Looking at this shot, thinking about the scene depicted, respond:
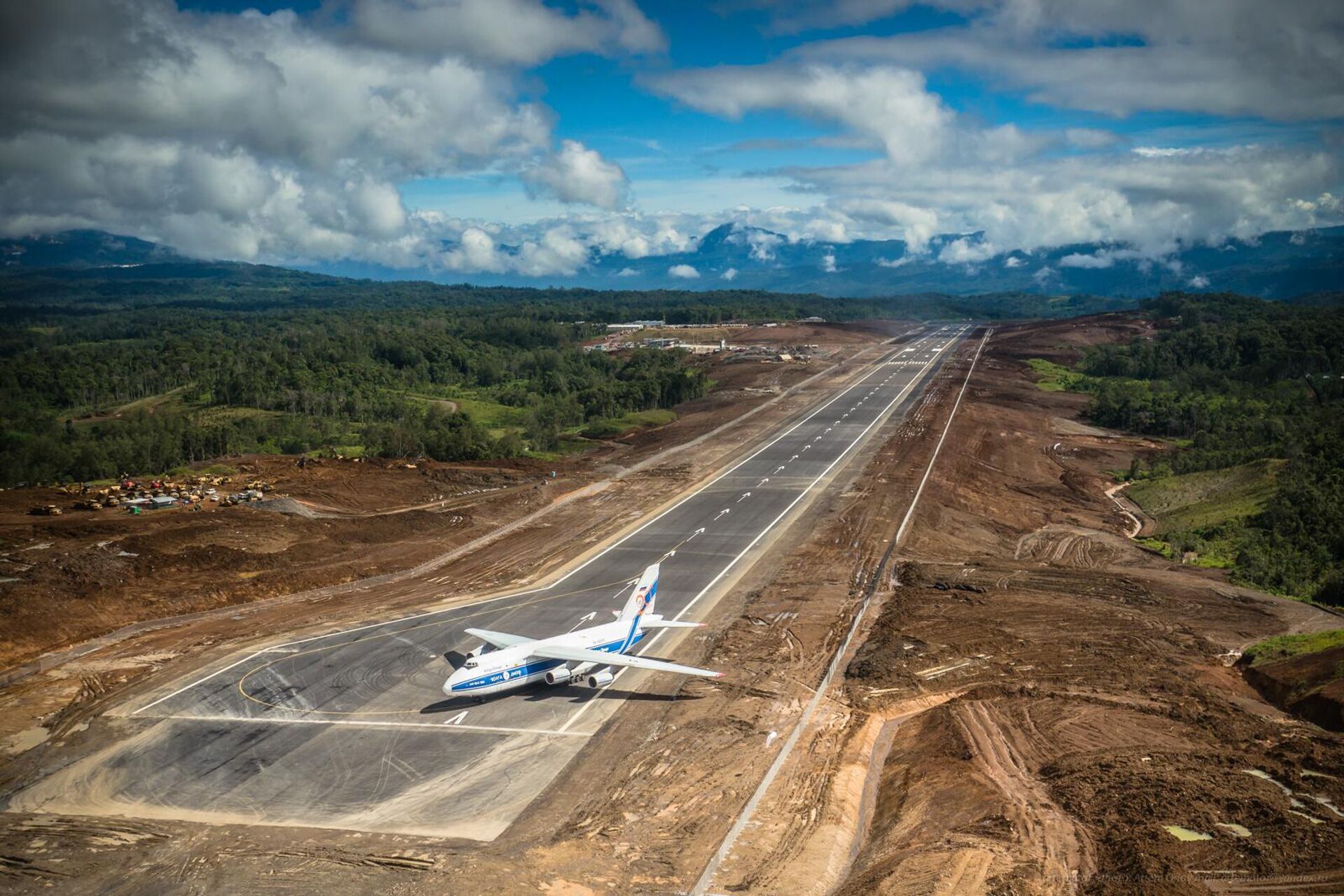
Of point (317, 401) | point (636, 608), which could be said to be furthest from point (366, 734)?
point (317, 401)

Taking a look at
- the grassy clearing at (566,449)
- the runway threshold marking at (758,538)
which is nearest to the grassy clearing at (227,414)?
the grassy clearing at (566,449)

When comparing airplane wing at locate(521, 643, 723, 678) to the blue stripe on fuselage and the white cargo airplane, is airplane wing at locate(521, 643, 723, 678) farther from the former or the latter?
the blue stripe on fuselage

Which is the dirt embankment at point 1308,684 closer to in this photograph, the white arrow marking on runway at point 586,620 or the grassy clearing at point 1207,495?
the white arrow marking on runway at point 586,620

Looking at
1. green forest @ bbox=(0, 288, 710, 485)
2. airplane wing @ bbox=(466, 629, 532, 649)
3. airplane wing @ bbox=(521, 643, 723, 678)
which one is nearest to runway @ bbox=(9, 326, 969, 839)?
airplane wing @ bbox=(521, 643, 723, 678)

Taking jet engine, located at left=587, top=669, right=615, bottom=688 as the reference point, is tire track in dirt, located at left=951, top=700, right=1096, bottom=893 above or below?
above

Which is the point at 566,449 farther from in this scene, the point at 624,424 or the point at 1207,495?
the point at 1207,495

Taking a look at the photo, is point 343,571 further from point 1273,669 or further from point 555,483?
point 1273,669
